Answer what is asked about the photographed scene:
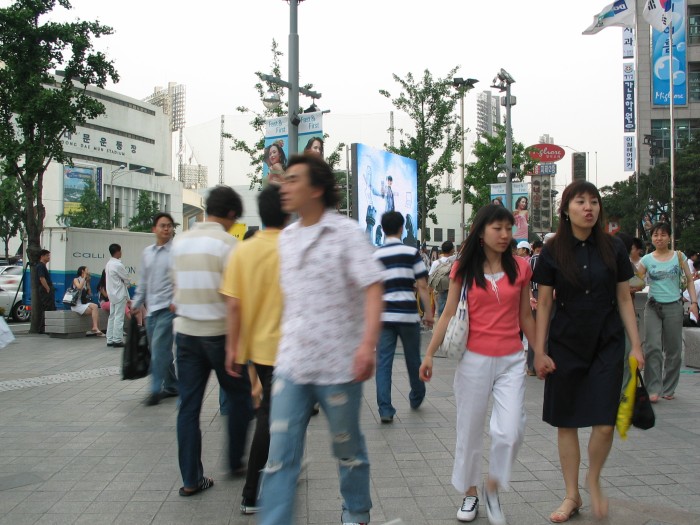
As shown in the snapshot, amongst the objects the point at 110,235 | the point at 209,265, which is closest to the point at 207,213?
the point at 209,265

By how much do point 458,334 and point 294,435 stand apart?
4.20 ft

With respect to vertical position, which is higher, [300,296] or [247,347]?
[300,296]

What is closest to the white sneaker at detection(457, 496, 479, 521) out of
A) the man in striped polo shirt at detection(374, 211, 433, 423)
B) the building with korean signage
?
the man in striped polo shirt at detection(374, 211, 433, 423)

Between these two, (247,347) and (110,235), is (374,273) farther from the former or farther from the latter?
(110,235)

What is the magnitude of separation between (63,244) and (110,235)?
6.03 feet

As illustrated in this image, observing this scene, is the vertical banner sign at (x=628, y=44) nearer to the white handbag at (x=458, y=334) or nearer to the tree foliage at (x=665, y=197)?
the tree foliage at (x=665, y=197)

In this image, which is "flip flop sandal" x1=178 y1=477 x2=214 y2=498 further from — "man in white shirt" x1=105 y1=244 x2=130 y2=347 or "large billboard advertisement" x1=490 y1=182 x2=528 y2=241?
"large billboard advertisement" x1=490 y1=182 x2=528 y2=241

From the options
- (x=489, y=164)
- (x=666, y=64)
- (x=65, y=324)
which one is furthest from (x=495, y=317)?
(x=666, y=64)

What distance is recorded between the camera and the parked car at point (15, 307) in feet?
65.2

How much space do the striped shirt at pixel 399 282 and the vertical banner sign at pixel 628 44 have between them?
5173 cm

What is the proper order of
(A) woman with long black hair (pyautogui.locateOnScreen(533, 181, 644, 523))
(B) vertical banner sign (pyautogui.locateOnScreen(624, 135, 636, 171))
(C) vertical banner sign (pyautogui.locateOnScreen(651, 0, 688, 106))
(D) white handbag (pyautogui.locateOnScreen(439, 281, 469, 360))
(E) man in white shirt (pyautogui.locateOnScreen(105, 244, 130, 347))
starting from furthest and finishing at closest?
(B) vertical banner sign (pyautogui.locateOnScreen(624, 135, 636, 171)), (C) vertical banner sign (pyautogui.locateOnScreen(651, 0, 688, 106)), (E) man in white shirt (pyautogui.locateOnScreen(105, 244, 130, 347)), (D) white handbag (pyautogui.locateOnScreen(439, 281, 469, 360)), (A) woman with long black hair (pyautogui.locateOnScreen(533, 181, 644, 523))

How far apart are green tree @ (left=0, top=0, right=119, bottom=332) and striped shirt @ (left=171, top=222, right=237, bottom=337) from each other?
11.5m

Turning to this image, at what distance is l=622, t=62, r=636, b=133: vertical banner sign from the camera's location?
50.0 metres

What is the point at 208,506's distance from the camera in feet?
13.9
